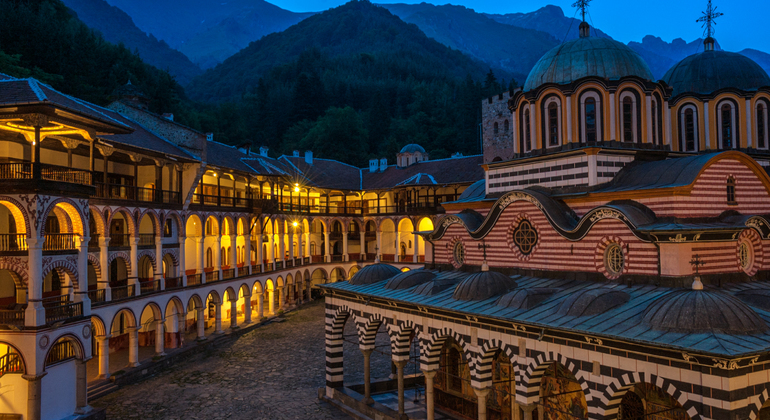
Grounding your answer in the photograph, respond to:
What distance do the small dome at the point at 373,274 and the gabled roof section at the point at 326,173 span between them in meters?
25.1

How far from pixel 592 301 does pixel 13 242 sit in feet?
64.3

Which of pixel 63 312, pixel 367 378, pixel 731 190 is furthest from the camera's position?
pixel 367 378

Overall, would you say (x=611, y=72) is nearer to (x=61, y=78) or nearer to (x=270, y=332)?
(x=270, y=332)

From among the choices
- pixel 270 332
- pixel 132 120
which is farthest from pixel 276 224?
pixel 132 120

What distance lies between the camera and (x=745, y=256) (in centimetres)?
1488

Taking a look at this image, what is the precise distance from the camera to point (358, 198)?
→ 5181 centimetres

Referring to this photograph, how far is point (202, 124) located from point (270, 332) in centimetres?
3991

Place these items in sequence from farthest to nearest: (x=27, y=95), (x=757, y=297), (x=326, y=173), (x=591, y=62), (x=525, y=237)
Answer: (x=326, y=173) → (x=591, y=62) → (x=525, y=237) → (x=27, y=95) → (x=757, y=297)

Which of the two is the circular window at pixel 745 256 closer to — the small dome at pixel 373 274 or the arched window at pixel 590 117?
the arched window at pixel 590 117

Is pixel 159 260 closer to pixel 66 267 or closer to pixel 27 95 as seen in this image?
pixel 66 267

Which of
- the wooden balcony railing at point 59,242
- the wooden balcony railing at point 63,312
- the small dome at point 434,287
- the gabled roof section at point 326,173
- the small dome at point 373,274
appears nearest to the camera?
the small dome at point 434,287

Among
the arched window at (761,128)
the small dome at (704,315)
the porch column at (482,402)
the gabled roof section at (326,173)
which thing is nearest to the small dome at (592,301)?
the small dome at (704,315)

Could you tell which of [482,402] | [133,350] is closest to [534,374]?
[482,402]

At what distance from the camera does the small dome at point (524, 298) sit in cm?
1415
